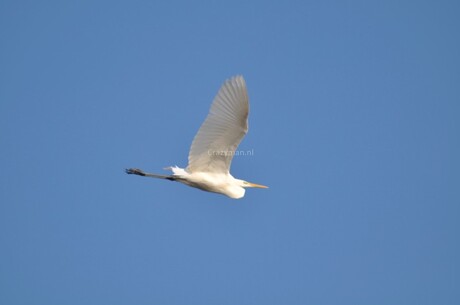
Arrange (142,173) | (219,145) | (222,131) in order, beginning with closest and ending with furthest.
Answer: (222,131), (219,145), (142,173)

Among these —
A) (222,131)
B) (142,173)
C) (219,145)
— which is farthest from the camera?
(142,173)

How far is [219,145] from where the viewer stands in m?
11.4

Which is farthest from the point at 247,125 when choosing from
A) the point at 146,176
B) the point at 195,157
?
the point at 146,176

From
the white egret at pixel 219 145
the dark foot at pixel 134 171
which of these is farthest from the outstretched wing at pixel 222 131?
the dark foot at pixel 134 171

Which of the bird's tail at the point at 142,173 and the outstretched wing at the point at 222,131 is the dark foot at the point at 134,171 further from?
the outstretched wing at the point at 222,131

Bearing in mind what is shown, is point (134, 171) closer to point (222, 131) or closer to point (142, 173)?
point (142, 173)

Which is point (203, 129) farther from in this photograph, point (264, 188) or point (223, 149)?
point (264, 188)

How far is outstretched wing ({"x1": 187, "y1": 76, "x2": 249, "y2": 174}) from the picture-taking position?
10.5 meters

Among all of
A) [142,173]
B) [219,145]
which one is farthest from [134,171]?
[219,145]

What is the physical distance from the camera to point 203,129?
11031 millimetres

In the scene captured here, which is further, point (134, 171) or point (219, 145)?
point (134, 171)

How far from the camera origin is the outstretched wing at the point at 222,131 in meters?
10.5

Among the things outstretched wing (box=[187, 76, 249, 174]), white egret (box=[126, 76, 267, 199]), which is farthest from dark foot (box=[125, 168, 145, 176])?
outstretched wing (box=[187, 76, 249, 174])

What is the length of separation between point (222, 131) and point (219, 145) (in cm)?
42
